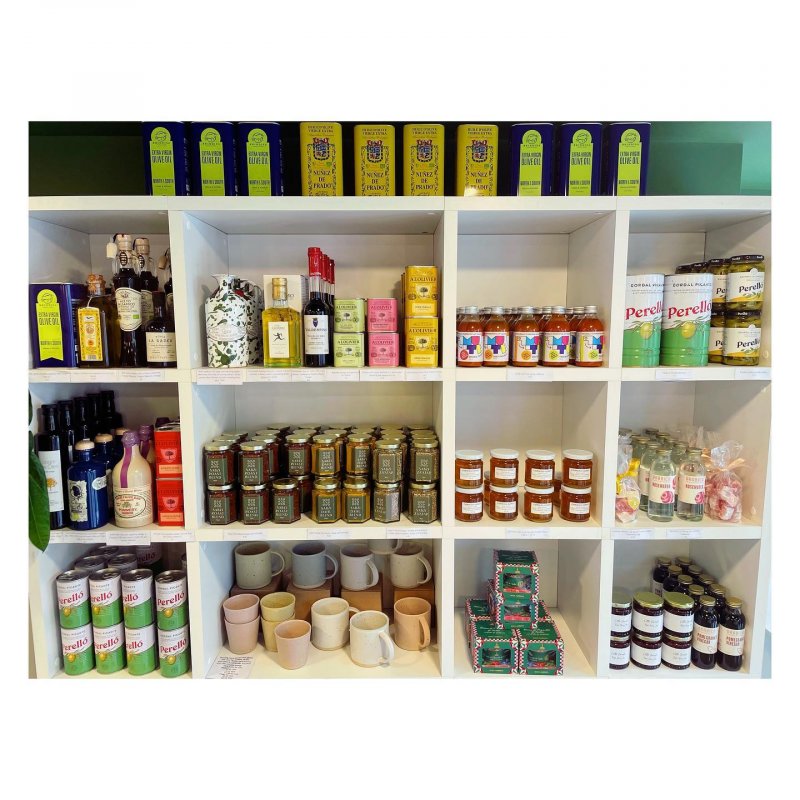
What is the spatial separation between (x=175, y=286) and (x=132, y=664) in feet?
3.62

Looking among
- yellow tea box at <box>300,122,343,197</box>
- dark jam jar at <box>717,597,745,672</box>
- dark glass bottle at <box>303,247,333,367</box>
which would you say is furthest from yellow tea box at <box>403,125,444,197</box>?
dark jam jar at <box>717,597,745,672</box>

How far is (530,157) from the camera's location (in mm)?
1486

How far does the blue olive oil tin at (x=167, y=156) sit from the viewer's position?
1.46 meters

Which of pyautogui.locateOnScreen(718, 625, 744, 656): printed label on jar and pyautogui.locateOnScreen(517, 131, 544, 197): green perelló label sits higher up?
pyautogui.locateOnScreen(517, 131, 544, 197): green perelló label

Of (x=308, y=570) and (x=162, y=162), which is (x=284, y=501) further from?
(x=162, y=162)

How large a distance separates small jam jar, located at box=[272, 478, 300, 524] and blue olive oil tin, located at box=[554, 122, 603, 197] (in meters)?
1.17

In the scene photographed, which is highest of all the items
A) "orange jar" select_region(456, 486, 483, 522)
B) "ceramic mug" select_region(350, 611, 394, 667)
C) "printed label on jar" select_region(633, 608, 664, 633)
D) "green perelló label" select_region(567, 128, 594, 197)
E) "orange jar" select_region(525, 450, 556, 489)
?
"green perelló label" select_region(567, 128, 594, 197)

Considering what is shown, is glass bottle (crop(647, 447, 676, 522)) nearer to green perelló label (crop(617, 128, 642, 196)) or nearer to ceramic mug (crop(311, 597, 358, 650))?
green perelló label (crop(617, 128, 642, 196))

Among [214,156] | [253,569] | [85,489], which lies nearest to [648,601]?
[253,569]

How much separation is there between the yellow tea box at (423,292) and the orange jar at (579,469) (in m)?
0.58

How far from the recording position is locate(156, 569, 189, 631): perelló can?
1536mm

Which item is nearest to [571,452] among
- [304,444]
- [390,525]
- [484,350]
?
[484,350]

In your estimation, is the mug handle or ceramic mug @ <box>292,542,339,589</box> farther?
ceramic mug @ <box>292,542,339,589</box>

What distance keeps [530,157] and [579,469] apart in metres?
0.90
